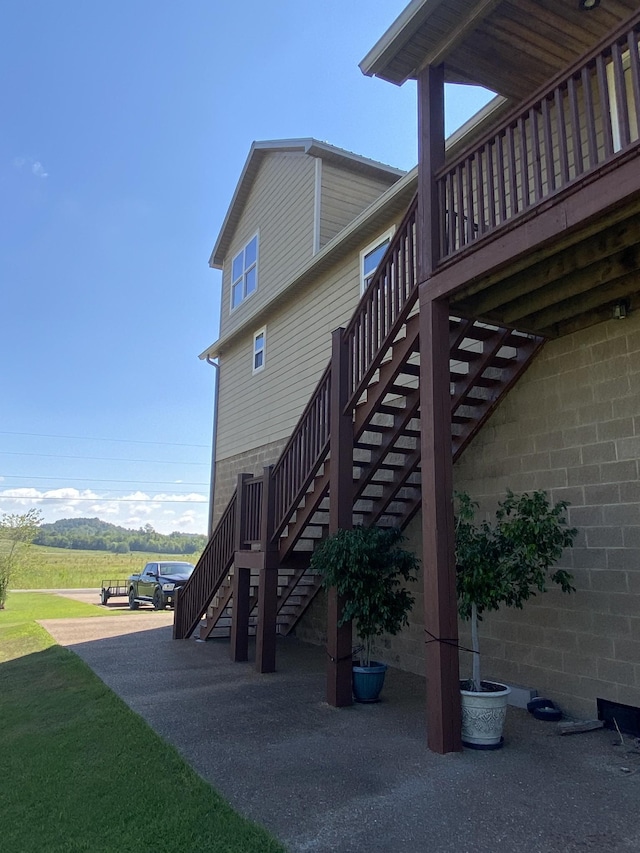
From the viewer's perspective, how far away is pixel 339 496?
6020mm

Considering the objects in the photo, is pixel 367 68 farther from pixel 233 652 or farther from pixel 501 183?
pixel 233 652

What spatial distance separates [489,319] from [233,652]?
18.5ft

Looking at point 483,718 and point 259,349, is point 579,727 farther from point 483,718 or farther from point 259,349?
point 259,349

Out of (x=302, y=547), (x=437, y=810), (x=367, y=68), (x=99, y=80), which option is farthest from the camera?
(x=99, y=80)

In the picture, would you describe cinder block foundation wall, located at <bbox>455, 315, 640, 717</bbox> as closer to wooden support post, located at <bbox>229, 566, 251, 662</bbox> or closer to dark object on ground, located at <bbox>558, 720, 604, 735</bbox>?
dark object on ground, located at <bbox>558, 720, 604, 735</bbox>

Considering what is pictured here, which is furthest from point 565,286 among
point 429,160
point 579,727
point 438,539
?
point 579,727

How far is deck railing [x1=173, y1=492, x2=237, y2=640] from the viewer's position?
29.0 ft

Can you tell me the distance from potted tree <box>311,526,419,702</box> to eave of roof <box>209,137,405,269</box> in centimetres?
784

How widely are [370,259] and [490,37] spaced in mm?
4214

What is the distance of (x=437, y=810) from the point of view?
3.43m

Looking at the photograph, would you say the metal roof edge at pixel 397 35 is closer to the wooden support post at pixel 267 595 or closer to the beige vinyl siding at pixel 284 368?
the beige vinyl siding at pixel 284 368

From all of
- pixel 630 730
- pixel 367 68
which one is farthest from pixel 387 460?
pixel 367 68

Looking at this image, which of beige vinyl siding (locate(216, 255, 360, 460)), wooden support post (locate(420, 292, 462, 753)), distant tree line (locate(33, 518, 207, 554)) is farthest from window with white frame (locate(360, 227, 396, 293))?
distant tree line (locate(33, 518, 207, 554))

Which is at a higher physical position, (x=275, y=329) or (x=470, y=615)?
(x=275, y=329)
